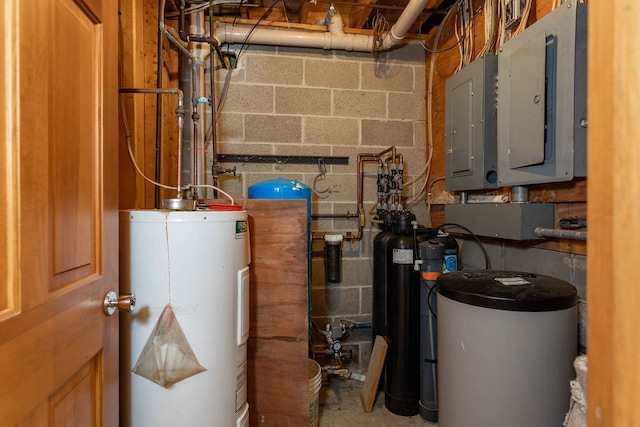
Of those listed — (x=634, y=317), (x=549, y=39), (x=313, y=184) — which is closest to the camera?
(x=634, y=317)

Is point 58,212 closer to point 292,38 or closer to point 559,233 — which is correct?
point 559,233

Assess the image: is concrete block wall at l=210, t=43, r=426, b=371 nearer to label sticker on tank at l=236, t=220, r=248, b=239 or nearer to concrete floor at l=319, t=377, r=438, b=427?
concrete floor at l=319, t=377, r=438, b=427

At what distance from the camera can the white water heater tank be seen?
3.28ft

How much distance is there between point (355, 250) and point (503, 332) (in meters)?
1.37

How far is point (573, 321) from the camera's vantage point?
1154 mm

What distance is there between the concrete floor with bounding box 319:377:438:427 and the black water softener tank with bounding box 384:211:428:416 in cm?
6

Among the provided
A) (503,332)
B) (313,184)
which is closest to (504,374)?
(503,332)

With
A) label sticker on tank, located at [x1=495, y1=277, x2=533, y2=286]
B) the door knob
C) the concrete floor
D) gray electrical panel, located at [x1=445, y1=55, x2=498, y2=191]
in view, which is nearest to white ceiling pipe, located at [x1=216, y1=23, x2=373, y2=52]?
gray electrical panel, located at [x1=445, y1=55, x2=498, y2=191]

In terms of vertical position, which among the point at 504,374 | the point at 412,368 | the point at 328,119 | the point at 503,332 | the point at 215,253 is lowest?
the point at 412,368

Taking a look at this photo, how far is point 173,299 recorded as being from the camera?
3.29 feet

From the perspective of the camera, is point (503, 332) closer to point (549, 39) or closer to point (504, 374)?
point (504, 374)

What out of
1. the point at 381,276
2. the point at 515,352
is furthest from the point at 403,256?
the point at 515,352

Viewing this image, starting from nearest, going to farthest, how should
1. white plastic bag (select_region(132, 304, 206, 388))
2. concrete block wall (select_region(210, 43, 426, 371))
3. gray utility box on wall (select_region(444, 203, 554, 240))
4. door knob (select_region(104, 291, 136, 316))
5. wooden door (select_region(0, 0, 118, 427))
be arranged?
wooden door (select_region(0, 0, 118, 427)), door knob (select_region(104, 291, 136, 316)), white plastic bag (select_region(132, 304, 206, 388)), gray utility box on wall (select_region(444, 203, 554, 240)), concrete block wall (select_region(210, 43, 426, 371))

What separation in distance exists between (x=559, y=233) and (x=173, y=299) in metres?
1.46
